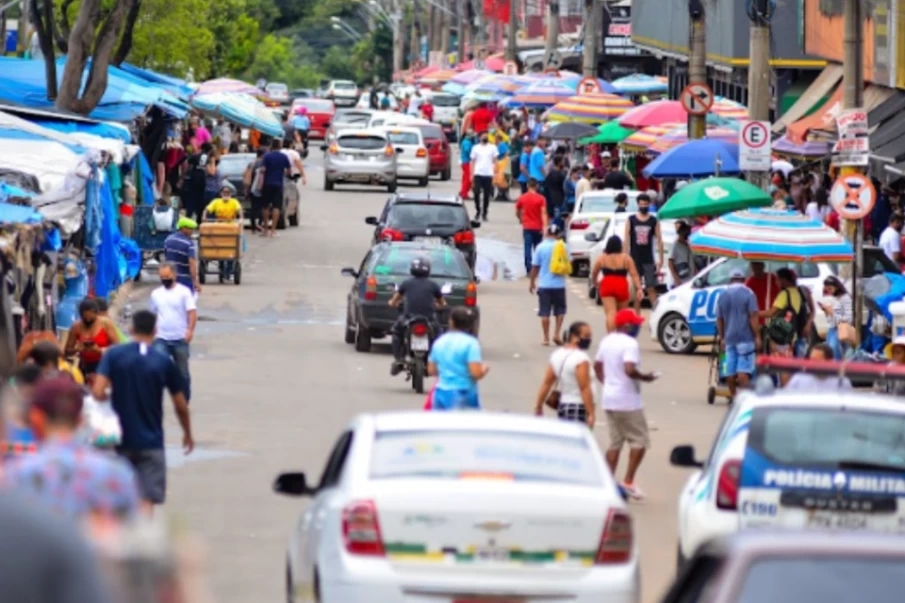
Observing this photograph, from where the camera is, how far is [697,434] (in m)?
18.9

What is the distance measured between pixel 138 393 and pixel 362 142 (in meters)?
38.0

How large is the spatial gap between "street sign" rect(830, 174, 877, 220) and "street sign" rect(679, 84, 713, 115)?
33.1ft

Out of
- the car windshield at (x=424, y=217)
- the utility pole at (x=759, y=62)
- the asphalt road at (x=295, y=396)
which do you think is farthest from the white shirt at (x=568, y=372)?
the car windshield at (x=424, y=217)

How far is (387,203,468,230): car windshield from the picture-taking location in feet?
103

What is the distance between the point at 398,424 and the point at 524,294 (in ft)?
73.6

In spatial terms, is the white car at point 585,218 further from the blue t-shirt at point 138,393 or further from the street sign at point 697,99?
the blue t-shirt at point 138,393

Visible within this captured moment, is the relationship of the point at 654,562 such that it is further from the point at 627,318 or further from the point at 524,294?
the point at 524,294

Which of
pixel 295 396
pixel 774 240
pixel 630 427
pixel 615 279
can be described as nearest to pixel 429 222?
pixel 615 279

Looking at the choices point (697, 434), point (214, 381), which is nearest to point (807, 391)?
point (697, 434)

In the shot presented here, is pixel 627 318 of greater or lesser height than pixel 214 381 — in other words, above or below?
above

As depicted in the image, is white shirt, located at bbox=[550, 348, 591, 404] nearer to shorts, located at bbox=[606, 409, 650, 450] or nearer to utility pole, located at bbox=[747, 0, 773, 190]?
shorts, located at bbox=[606, 409, 650, 450]

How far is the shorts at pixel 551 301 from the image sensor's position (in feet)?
83.3

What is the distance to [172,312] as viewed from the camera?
1756 centimetres

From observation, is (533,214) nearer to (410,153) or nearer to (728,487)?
(410,153)
